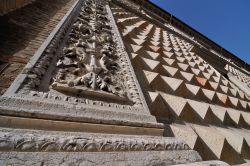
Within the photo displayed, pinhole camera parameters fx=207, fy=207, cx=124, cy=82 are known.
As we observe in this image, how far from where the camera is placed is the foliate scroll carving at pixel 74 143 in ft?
2.35

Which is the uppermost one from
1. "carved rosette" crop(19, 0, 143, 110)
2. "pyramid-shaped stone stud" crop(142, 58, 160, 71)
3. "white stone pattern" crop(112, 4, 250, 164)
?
"carved rosette" crop(19, 0, 143, 110)

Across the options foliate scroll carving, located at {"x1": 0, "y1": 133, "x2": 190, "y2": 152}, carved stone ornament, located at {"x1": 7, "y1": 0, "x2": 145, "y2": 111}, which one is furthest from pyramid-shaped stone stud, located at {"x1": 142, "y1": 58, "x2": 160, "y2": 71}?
foliate scroll carving, located at {"x1": 0, "y1": 133, "x2": 190, "y2": 152}

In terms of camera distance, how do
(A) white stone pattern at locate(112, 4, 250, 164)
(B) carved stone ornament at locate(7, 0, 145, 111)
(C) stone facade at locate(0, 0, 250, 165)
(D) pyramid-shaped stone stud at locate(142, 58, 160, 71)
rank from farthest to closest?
(D) pyramid-shaped stone stud at locate(142, 58, 160, 71) → (A) white stone pattern at locate(112, 4, 250, 164) → (B) carved stone ornament at locate(7, 0, 145, 111) → (C) stone facade at locate(0, 0, 250, 165)

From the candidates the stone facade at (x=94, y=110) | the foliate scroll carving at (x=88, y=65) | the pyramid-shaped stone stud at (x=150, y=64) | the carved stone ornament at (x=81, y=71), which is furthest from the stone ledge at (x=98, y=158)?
the pyramid-shaped stone stud at (x=150, y=64)

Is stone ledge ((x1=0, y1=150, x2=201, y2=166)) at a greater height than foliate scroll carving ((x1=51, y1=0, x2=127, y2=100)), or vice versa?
foliate scroll carving ((x1=51, y1=0, x2=127, y2=100))

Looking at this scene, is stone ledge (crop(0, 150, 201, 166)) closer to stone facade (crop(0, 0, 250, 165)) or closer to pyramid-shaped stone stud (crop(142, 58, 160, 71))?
stone facade (crop(0, 0, 250, 165))

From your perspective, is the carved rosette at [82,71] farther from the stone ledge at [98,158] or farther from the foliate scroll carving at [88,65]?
the stone ledge at [98,158]

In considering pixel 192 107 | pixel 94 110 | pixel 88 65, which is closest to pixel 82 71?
pixel 88 65

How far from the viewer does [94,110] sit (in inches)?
43.0

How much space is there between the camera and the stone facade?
81cm

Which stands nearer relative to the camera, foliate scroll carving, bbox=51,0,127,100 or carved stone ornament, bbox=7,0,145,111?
carved stone ornament, bbox=7,0,145,111

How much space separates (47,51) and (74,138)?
0.75m

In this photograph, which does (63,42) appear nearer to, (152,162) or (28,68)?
(28,68)

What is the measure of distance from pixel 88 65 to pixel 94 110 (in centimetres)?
52
